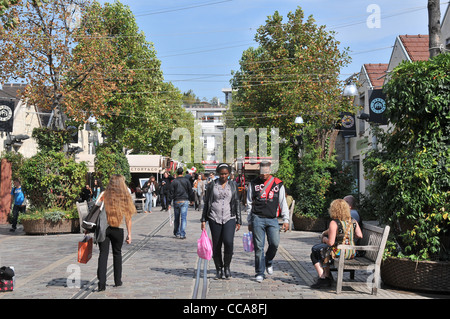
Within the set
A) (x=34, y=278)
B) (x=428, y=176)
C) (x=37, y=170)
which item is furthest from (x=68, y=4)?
(x=428, y=176)

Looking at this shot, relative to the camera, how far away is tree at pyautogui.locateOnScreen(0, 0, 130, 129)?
64.3 ft

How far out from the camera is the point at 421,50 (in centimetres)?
2823

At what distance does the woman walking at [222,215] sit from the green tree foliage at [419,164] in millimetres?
2267

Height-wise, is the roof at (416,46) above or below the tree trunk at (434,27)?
above

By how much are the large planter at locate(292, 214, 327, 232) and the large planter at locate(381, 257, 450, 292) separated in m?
10.2

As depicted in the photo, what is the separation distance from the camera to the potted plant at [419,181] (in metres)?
7.95

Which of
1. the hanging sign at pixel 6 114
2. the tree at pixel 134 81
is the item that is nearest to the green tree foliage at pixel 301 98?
the tree at pixel 134 81

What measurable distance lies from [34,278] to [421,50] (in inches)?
945

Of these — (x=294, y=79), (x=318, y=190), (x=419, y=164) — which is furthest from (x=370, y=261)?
(x=294, y=79)

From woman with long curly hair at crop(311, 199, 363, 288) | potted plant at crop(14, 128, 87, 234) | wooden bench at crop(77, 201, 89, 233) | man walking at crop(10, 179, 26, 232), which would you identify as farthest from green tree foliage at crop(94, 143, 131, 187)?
woman with long curly hair at crop(311, 199, 363, 288)

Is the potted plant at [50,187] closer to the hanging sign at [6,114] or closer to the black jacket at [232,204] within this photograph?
the hanging sign at [6,114]

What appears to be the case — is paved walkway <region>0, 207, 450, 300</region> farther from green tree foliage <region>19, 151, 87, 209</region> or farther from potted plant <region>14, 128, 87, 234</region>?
green tree foliage <region>19, 151, 87, 209</region>

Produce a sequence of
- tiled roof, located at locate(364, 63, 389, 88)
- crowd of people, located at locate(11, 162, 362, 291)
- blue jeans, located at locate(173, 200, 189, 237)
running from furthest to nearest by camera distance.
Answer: tiled roof, located at locate(364, 63, 389, 88) < blue jeans, located at locate(173, 200, 189, 237) < crowd of people, located at locate(11, 162, 362, 291)

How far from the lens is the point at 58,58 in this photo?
65.6ft
